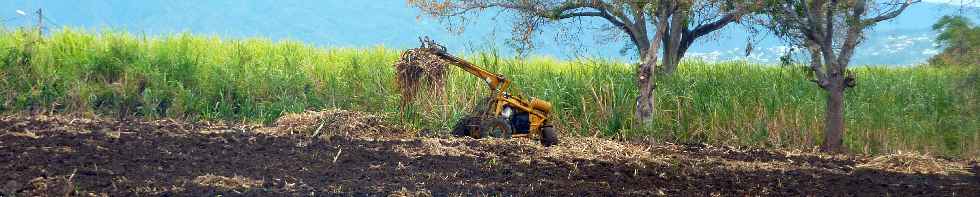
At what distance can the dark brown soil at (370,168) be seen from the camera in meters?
6.45

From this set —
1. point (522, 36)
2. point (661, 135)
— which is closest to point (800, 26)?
point (661, 135)

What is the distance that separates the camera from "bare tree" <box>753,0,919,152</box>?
10555mm

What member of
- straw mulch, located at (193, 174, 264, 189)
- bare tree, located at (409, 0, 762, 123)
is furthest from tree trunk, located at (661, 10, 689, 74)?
straw mulch, located at (193, 174, 264, 189)

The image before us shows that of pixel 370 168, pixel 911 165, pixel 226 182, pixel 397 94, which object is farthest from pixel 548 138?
pixel 226 182

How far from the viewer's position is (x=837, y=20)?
10.8m

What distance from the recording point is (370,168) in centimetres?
764

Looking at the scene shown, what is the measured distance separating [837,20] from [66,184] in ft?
25.5

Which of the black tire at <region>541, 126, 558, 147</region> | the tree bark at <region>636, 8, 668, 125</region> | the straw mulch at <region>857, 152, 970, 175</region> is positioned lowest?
the straw mulch at <region>857, 152, 970, 175</region>

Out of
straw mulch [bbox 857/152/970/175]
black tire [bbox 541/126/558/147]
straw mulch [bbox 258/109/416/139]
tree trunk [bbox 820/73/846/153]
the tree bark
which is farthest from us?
the tree bark

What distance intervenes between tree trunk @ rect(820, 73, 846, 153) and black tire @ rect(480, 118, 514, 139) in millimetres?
3338

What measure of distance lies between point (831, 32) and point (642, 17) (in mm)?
2293

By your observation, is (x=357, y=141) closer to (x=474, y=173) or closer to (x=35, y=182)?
(x=474, y=173)

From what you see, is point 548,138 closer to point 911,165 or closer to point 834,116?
point 834,116

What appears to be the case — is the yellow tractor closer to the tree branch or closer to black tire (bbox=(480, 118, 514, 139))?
black tire (bbox=(480, 118, 514, 139))
